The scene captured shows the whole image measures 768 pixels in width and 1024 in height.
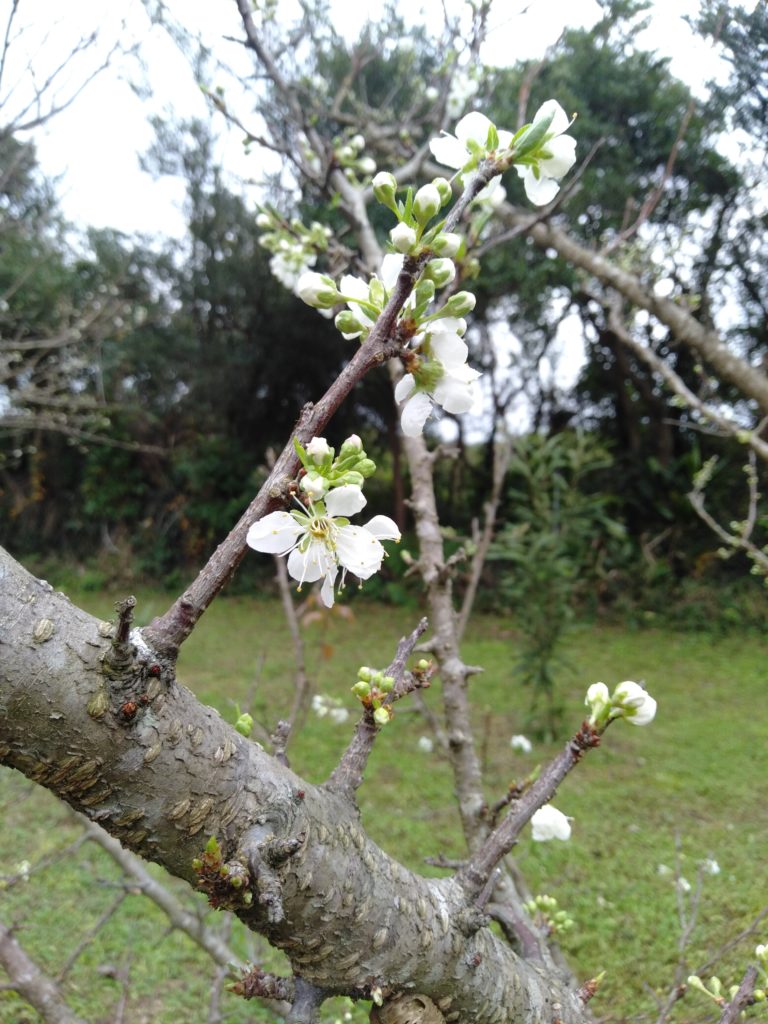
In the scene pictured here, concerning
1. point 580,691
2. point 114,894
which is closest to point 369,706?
point 114,894

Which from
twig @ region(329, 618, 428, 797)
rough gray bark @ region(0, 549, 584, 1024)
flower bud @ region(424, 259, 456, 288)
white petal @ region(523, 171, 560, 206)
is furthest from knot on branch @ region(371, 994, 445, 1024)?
white petal @ region(523, 171, 560, 206)

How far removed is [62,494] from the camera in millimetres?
9008

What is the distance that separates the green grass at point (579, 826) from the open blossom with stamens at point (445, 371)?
90cm

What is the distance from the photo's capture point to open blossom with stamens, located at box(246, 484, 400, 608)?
1.79ft

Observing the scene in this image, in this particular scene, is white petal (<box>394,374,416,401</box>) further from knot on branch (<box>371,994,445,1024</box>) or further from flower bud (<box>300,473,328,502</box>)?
knot on branch (<box>371,994,445,1024</box>)

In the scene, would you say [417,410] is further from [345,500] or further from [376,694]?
[376,694]

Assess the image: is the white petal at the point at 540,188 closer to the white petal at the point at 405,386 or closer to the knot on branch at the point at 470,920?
the white petal at the point at 405,386

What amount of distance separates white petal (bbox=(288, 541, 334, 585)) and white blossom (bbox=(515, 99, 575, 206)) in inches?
13.5

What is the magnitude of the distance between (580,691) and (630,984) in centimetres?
297

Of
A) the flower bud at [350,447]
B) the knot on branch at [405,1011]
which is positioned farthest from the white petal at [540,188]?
the knot on branch at [405,1011]

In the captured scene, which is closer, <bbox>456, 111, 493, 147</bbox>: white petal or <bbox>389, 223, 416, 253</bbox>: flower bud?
<bbox>389, 223, 416, 253</bbox>: flower bud

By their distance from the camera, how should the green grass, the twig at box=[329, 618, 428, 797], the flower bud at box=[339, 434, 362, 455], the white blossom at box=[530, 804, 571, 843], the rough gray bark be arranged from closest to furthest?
the rough gray bark < the flower bud at box=[339, 434, 362, 455] < the twig at box=[329, 618, 428, 797] < the white blossom at box=[530, 804, 571, 843] < the green grass

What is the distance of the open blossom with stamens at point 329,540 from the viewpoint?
55 cm

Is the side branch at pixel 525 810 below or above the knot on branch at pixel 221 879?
above
